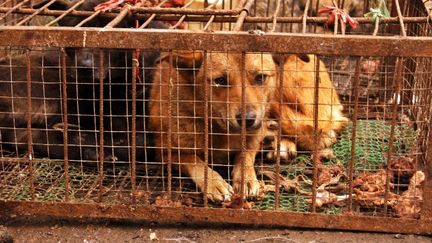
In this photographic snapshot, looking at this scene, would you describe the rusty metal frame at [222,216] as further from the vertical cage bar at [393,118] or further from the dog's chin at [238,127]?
the dog's chin at [238,127]

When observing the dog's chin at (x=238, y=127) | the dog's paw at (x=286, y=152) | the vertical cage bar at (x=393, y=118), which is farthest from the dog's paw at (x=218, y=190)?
the vertical cage bar at (x=393, y=118)

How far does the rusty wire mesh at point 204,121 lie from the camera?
355 centimetres

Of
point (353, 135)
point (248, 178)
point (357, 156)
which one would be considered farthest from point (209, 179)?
point (357, 156)

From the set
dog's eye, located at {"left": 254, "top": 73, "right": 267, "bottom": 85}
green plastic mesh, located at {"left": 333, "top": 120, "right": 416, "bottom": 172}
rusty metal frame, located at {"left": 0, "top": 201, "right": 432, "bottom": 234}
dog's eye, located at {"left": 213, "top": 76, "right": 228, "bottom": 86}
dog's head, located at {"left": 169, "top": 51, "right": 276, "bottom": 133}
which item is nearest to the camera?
rusty metal frame, located at {"left": 0, "top": 201, "right": 432, "bottom": 234}

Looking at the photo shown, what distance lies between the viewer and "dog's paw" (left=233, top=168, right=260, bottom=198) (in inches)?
162

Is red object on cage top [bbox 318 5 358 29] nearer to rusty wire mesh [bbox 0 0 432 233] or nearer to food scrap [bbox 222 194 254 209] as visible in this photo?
rusty wire mesh [bbox 0 0 432 233]

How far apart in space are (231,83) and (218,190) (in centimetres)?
73

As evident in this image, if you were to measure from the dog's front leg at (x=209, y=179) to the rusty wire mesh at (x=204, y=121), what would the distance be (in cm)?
4

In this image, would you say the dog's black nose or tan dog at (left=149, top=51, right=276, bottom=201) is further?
tan dog at (left=149, top=51, right=276, bottom=201)

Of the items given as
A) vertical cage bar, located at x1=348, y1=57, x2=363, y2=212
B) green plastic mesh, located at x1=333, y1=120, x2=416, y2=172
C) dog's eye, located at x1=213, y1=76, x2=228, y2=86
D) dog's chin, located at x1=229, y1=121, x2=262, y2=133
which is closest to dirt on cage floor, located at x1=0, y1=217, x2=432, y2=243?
vertical cage bar, located at x1=348, y1=57, x2=363, y2=212

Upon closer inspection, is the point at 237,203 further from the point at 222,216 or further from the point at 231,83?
the point at 231,83

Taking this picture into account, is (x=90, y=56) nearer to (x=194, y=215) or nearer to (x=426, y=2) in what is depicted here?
(x=194, y=215)

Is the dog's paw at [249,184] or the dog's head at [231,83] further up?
the dog's head at [231,83]

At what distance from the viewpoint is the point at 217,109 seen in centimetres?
424
